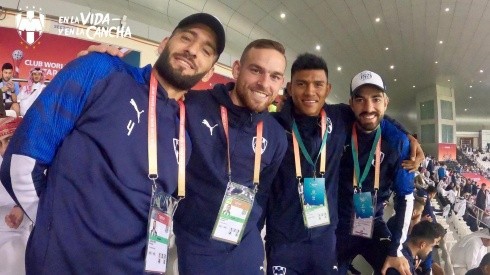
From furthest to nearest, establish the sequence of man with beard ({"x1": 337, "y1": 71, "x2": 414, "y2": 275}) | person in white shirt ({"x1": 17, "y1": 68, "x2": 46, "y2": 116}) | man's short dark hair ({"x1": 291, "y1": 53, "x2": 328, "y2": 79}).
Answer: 1. person in white shirt ({"x1": 17, "y1": 68, "x2": 46, "y2": 116})
2. man with beard ({"x1": 337, "y1": 71, "x2": 414, "y2": 275})
3. man's short dark hair ({"x1": 291, "y1": 53, "x2": 328, "y2": 79})

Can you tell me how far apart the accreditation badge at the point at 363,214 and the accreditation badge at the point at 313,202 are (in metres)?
0.34

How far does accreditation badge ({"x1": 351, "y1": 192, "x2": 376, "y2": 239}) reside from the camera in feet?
Answer: 6.81

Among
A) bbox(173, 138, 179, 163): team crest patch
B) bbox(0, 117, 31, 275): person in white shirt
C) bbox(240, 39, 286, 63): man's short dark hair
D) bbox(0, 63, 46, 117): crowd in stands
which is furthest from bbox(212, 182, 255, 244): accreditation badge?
bbox(0, 63, 46, 117): crowd in stands

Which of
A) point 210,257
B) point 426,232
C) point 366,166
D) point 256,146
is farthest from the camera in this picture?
point 426,232

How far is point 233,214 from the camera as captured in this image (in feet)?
4.85

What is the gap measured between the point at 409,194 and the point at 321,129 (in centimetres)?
74

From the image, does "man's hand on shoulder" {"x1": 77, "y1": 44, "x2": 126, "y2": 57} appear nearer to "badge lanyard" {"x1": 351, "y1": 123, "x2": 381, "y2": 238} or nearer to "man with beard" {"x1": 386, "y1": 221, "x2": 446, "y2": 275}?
"badge lanyard" {"x1": 351, "y1": 123, "x2": 381, "y2": 238}

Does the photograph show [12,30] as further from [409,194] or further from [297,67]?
[409,194]

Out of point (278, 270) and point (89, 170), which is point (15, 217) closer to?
point (89, 170)

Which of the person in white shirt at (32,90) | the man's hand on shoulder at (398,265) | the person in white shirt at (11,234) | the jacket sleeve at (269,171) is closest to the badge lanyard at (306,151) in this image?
the jacket sleeve at (269,171)

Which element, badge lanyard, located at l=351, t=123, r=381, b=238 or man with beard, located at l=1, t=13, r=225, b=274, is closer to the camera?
man with beard, located at l=1, t=13, r=225, b=274

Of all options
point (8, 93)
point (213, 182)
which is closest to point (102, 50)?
point (213, 182)

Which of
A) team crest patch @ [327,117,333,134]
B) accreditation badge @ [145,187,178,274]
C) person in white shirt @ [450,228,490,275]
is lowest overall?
person in white shirt @ [450,228,490,275]

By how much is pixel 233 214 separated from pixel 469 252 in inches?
160
